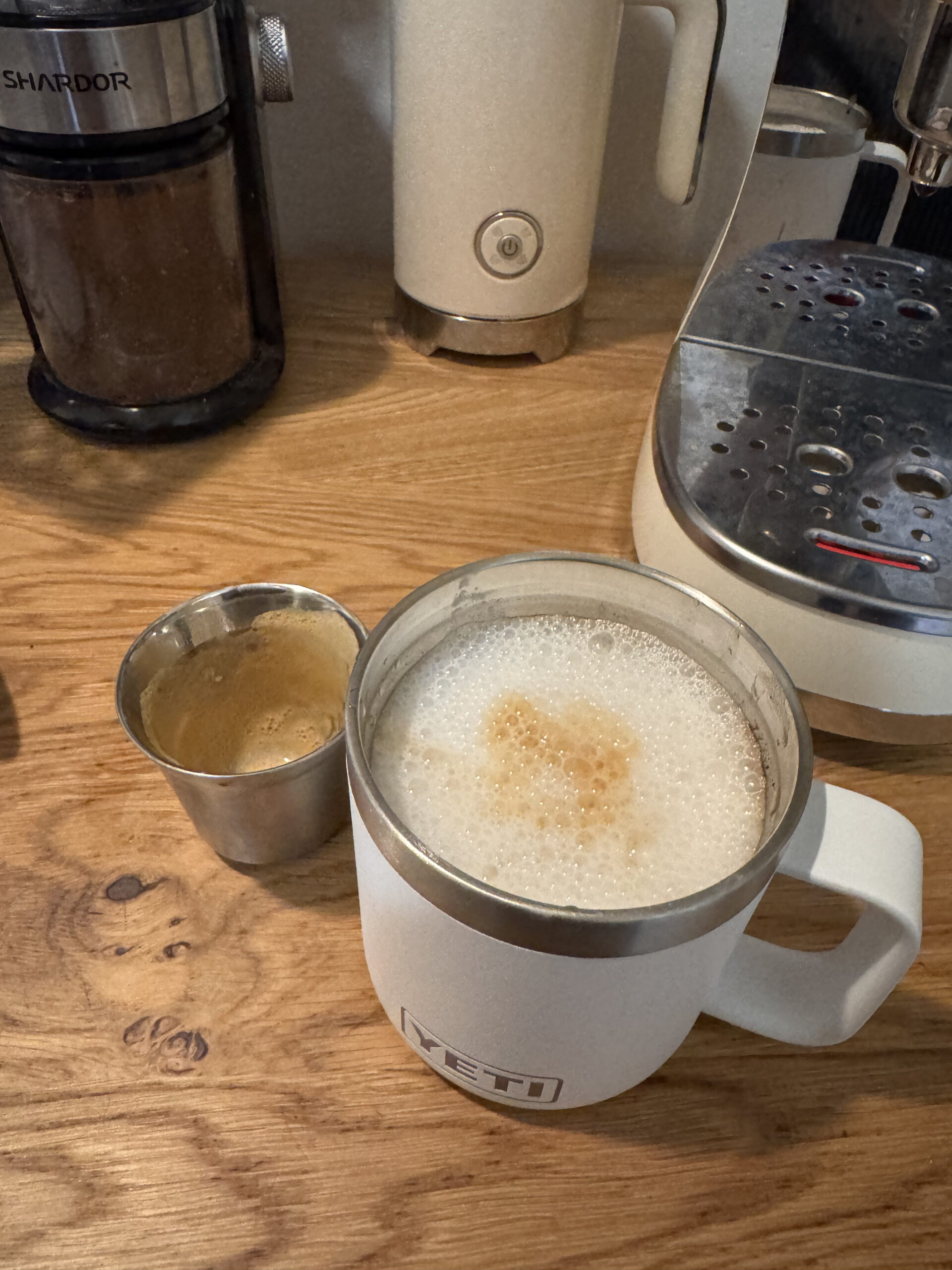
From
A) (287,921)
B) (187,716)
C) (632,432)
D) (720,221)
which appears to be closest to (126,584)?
(187,716)

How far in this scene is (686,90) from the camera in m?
0.58

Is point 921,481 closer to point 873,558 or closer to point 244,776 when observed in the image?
point 873,558

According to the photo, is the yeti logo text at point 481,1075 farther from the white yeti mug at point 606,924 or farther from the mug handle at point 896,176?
the mug handle at point 896,176

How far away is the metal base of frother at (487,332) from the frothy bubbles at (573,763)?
1.18 feet

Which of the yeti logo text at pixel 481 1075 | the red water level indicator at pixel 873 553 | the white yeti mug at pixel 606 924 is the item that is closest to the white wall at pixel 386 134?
the red water level indicator at pixel 873 553

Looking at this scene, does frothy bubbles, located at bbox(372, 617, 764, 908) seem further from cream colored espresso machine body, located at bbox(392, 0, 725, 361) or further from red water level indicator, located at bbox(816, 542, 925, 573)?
cream colored espresso machine body, located at bbox(392, 0, 725, 361)

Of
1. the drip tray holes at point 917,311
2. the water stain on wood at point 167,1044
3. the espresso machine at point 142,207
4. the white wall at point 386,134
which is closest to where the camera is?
the water stain on wood at point 167,1044

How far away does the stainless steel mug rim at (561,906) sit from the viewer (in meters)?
0.23

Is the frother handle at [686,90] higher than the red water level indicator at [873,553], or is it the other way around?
the frother handle at [686,90]

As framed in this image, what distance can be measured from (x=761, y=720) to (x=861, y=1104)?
16 centimetres

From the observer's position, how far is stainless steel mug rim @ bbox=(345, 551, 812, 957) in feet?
0.77

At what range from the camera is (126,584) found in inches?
20.4

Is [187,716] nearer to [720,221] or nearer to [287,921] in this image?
[287,921]

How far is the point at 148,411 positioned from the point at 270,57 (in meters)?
0.21
